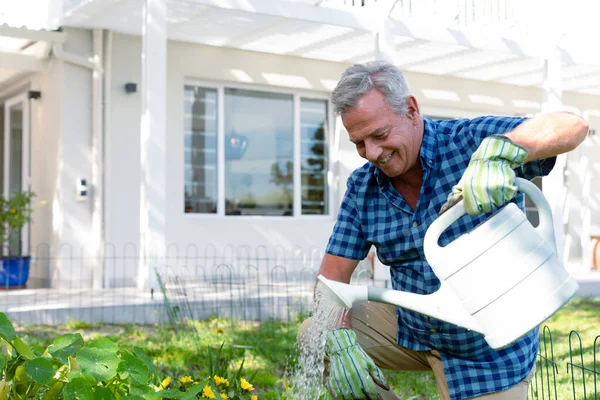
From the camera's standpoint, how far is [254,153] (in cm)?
923

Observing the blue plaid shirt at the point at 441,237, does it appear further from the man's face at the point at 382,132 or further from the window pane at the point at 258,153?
the window pane at the point at 258,153

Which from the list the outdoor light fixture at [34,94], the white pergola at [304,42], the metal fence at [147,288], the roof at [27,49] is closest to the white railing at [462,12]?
the white pergola at [304,42]

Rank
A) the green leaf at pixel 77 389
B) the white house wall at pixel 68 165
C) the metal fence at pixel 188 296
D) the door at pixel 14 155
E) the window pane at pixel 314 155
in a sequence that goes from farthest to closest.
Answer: the window pane at pixel 314 155 → the door at pixel 14 155 → the white house wall at pixel 68 165 → the metal fence at pixel 188 296 → the green leaf at pixel 77 389

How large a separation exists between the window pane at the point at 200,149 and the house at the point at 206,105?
16 mm

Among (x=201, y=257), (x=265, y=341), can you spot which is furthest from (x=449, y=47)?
(x=265, y=341)

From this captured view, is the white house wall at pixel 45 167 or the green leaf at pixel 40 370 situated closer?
the green leaf at pixel 40 370

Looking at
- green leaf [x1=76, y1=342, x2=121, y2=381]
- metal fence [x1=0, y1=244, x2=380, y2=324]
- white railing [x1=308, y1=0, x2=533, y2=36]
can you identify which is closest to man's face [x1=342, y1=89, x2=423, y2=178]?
green leaf [x1=76, y1=342, x2=121, y2=381]

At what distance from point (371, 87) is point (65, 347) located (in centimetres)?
115

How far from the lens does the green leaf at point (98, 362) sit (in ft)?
6.28

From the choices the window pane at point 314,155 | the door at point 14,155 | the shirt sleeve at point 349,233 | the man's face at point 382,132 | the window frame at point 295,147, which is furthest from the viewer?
the window pane at point 314,155

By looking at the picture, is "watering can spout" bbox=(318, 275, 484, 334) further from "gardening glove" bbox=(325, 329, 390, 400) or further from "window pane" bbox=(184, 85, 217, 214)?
"window pane" bbox=(184, 85, 217, 214)

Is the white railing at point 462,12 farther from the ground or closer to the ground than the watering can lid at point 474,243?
farther from the ground

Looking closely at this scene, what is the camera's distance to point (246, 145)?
9172mm

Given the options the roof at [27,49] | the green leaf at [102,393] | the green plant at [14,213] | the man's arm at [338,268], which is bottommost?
the green leaf at [102,393]
